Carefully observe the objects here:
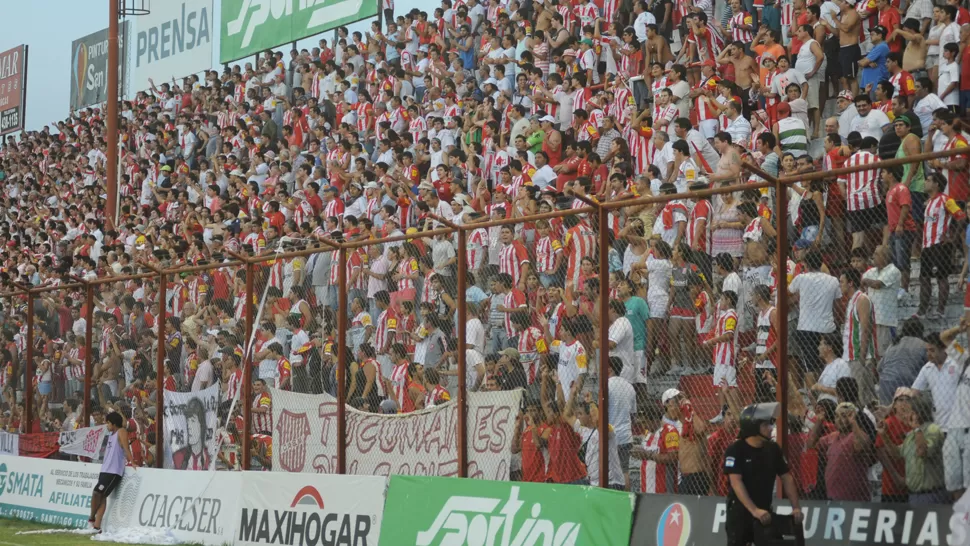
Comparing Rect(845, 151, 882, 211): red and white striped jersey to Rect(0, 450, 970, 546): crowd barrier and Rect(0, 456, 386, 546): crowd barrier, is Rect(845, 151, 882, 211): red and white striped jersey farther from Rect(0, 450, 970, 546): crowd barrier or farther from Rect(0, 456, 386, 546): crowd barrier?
Rect(0, 456, 386, 546): crowd barrier

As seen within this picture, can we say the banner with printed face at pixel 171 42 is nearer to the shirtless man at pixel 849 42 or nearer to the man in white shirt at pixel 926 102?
the shirtless man at pixel 849 42

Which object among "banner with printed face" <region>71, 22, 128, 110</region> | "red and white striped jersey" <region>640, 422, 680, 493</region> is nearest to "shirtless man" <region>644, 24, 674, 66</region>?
"red and white striped jersey" <region>640, 422, 680, 493</region>

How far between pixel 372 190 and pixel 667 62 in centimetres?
511

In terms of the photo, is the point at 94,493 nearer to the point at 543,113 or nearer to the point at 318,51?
the point at 543,113

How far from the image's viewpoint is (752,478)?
8.91 m

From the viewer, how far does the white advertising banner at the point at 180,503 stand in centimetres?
1441

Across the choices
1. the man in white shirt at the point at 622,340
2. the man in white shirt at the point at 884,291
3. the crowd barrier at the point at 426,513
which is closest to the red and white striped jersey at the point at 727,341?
the man in white shirt at the point at 622,340

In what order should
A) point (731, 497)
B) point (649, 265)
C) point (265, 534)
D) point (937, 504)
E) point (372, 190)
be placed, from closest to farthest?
point (937, 504) → point (731, 497) → point (649, 265) → point (265, 534) → point (372, 190)

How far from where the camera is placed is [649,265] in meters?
10.9

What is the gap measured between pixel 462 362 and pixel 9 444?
10594 mm

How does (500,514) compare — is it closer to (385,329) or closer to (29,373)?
(385,329)

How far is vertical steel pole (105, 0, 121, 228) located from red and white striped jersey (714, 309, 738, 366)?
20241 mm

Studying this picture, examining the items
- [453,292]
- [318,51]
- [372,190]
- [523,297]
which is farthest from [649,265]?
[318,51]

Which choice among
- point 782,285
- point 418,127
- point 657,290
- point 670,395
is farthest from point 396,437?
point 418,127
